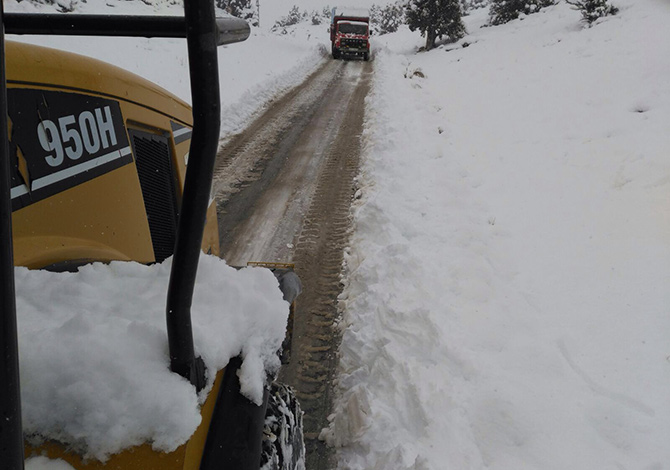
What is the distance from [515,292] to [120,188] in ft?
11.0

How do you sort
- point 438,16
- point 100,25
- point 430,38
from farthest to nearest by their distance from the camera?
point 430,38
point 438,16
point 100,25

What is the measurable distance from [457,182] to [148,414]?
5635 mm

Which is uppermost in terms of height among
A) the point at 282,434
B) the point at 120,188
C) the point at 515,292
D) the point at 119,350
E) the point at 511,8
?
the point at 511,8

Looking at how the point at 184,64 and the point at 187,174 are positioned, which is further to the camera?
the point at 184,64

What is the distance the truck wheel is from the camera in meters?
1.28

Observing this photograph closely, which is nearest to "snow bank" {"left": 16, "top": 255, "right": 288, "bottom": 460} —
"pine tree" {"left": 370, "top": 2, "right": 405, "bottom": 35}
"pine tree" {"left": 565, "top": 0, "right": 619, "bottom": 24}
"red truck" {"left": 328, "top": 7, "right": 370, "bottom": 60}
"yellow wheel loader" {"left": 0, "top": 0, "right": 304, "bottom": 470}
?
"yellow wheel loader" {"left": 0, "top": 0, "right": 304, "bottom": 470}

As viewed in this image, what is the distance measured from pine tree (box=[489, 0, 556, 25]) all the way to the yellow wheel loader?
77.7 ft

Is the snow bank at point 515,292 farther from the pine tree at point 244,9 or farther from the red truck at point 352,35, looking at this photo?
the pine tree at point 244,9

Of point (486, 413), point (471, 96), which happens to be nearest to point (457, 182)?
point (486, 413)

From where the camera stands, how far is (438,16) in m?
21.9

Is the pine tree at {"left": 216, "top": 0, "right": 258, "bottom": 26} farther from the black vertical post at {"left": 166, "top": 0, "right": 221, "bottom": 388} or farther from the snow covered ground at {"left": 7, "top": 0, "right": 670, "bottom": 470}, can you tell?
the black vertical post at {"left": 166, "top": 0, "right": 221, "bottom": 388}

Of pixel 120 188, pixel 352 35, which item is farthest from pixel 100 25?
pixel 352 35

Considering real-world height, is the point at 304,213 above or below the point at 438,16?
below

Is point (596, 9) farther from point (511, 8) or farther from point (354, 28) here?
point (354, 28)
